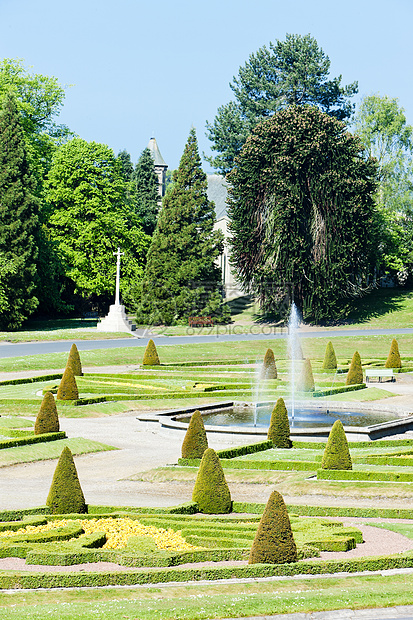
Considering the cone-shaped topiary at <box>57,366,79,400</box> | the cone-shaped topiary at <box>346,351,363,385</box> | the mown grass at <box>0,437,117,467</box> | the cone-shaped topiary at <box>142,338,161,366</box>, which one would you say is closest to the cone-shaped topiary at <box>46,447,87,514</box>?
the mown grass at <box>0,437,117,467</box>

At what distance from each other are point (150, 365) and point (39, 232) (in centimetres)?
2867

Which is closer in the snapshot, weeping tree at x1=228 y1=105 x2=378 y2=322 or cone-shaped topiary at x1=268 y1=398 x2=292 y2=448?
cone-shaped topiary at x1=268 y1=398 x2=292 y2=448

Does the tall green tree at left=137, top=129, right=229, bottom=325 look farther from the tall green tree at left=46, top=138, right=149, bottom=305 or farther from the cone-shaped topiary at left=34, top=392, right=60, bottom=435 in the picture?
the cone-shaped topiary at left=34, top=392, right=60, bottom=435

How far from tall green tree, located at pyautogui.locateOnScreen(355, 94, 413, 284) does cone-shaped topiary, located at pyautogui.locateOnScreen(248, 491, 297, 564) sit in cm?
7089

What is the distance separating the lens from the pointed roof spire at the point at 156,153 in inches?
5709

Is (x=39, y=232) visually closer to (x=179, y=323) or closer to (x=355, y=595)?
(x=179, y=323)

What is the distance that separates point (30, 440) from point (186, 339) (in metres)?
36.2

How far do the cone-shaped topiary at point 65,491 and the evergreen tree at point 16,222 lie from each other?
4599 centimetres

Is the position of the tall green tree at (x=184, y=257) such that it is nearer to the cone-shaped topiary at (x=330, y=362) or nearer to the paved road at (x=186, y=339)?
the paved road at (x=186, y=339)

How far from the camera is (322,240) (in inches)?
2633

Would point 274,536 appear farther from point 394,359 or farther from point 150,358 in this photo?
Result: point 394,359

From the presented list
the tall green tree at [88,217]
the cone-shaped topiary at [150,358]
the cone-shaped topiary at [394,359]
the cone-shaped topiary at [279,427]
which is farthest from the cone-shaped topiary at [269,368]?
the tall green tree at [88,217]

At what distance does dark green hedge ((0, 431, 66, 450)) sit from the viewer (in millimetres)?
22516

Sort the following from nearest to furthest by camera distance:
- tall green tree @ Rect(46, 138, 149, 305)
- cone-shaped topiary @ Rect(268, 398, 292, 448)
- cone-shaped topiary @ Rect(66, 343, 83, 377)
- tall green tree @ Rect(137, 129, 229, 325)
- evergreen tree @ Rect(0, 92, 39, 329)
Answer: cone-shaped topiary @ Rect(268, 398, 292, 448), cone-shaped topiary @ Rect(66, 343, 83, 377), evergreen tree @ Rect(0, 92, 39, 329), tall green tree @ Rect(137, 129, 229, 325), tall green tree @ Rect(46, 138, 149, 305)
